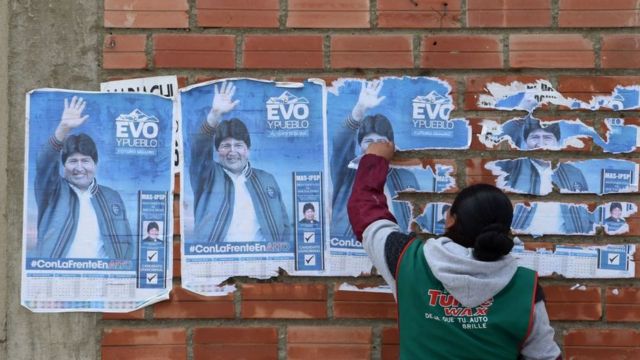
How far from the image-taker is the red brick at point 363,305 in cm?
207

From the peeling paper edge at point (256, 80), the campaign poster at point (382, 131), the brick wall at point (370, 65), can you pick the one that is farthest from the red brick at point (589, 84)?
the peeling paper edge at point (256, 80)

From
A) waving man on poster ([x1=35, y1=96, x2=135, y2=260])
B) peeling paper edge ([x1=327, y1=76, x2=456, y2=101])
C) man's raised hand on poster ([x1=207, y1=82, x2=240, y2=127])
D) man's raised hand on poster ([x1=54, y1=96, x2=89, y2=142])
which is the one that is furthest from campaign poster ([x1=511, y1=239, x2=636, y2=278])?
man's raised hand on poster ([x1=54, y1=96, x2=89, y2=142])

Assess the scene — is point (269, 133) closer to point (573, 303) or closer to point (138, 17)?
point (138, 17)

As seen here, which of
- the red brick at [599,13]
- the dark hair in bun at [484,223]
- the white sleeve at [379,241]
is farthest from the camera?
the red brick at [599,13]

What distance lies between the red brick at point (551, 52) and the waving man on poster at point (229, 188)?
0.89 m

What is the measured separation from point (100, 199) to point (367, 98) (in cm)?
92

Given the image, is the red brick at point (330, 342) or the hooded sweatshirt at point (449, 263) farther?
the red brick at point (330, 342)

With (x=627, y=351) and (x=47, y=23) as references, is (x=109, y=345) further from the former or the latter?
(x=627, y=351)

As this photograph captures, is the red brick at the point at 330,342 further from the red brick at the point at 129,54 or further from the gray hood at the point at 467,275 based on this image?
the red brick at the point at 129,54

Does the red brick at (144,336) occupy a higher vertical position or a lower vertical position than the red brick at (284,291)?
lower

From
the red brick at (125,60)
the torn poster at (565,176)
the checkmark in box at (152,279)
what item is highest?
the red brick at (125,60)

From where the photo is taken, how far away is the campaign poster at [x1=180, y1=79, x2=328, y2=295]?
2.08m

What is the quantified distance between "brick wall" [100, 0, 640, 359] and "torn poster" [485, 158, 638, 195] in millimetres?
29

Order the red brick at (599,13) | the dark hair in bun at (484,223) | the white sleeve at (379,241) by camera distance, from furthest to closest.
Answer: the red brick at (599,13) → the white sleeve at (379,241) → the dark hair in bun at (484,223)
